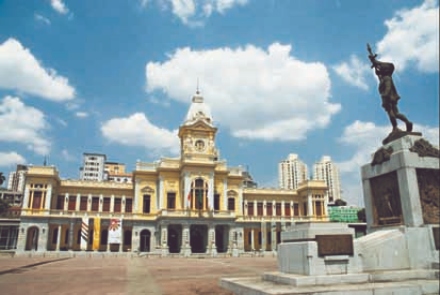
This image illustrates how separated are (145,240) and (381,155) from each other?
39.3 m

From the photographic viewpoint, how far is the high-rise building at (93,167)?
122119mm

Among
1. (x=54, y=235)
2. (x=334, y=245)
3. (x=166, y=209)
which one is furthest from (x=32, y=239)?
(x=334, y=245)

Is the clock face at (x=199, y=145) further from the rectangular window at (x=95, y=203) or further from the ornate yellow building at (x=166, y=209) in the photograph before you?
the rectangular window at (x=95, y=203)

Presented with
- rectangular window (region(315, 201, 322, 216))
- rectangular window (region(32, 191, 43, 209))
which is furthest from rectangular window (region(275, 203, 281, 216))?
rectangular window (region(32, 191, 43, 209))

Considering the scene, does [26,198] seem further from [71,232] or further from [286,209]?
[286,209]

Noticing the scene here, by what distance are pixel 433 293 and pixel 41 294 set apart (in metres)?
9.26

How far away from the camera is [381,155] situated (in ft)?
30.1

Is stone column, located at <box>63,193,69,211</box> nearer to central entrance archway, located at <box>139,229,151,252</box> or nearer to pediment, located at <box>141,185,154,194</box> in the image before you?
pediment, located at <box>141,185,154,194</box>

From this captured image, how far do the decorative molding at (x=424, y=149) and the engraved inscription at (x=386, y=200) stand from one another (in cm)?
77

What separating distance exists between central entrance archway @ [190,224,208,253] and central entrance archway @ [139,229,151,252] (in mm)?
5482

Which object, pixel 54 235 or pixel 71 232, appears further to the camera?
pixel 54 235

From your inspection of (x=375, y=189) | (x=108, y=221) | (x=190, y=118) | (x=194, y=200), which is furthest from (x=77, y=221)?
(x=375, y=189)

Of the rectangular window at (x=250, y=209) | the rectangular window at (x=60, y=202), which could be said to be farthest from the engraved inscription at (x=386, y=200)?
the rectangular window at (x=60, y=202)

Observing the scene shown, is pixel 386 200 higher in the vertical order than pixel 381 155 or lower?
lower
